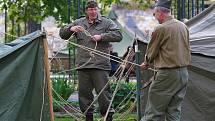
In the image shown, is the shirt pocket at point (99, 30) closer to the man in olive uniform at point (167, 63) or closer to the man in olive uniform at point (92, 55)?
the man in olive uniform at point (92, 55)

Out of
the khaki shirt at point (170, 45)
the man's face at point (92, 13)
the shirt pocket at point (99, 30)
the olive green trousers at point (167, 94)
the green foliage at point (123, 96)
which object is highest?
the man's face at point (92, 13)

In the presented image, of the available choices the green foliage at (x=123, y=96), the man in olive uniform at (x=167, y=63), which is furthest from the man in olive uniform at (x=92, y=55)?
the green foliage at (x=123, y=96)

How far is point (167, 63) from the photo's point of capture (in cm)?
623

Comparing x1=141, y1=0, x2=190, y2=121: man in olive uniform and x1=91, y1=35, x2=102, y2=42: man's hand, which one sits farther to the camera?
x1=91, y1=35, x2=102, y2=42: man's hand

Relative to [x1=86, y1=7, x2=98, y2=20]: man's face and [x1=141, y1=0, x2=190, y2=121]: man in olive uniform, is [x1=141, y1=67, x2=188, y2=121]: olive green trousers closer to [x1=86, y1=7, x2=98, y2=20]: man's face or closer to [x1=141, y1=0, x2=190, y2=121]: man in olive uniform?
[x1=141, y1=0, x2=190, y2=121]: man in olive uniform

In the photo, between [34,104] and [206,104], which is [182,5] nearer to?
[206,104]

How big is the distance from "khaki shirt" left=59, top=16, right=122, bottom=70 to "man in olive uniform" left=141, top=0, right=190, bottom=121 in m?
1.36

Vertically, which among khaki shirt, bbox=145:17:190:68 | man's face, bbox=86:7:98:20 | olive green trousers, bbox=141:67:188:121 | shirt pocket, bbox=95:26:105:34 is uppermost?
man's face, bbox=86:7:98:20

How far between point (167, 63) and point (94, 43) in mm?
1731

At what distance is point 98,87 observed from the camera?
25.3ft

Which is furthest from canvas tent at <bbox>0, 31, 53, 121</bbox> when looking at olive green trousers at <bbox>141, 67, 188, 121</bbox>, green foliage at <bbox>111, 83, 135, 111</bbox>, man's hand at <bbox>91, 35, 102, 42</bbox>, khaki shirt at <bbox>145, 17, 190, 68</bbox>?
green foliage at <bbox>111, 83, 135, 111</bbox>

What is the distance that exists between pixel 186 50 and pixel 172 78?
1.33ft

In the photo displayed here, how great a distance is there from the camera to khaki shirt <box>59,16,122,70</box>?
764 cm

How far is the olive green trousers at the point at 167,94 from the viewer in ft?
20.5
